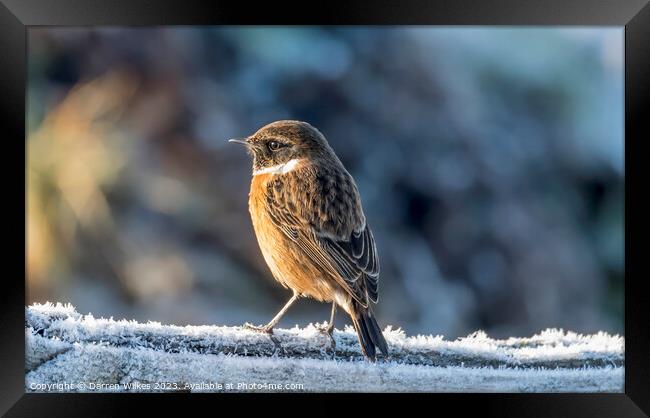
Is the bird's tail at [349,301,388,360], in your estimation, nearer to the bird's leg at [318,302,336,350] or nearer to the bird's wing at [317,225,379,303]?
the bird's wing at [317,225,379,303]

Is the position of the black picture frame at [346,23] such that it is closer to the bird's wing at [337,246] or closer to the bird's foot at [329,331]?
the bird's foot at [329,331]

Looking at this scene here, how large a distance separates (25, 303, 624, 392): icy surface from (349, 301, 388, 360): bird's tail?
0.76ft

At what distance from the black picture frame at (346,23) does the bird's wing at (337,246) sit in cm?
84

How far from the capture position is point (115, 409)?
28.2 ft

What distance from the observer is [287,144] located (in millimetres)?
8797

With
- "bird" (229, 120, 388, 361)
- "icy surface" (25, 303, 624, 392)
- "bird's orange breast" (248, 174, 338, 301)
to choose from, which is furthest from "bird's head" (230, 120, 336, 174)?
"icy surface" (25, 303, 624, 392)

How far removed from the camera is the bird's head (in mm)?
8781

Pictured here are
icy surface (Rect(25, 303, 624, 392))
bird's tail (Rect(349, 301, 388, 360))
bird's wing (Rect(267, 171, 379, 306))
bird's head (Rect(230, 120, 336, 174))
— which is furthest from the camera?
bird's head (Rect(230, 120, 336, 174))

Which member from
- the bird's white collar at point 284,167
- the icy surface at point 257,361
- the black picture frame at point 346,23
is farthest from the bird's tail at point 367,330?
the bird's white collar at point 284,167

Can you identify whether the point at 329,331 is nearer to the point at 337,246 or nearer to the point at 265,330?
the point at 265,330

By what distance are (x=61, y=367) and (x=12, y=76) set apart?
2016 mm

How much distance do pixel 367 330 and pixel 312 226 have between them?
84 centimetres

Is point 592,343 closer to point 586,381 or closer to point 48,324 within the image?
point 586,381

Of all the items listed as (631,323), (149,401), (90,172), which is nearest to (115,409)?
(149,401)
